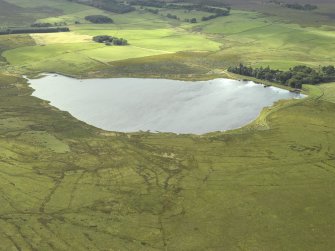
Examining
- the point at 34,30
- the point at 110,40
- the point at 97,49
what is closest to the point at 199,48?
the point at 110,40

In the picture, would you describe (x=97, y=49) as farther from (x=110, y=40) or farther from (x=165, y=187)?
(x=165, y=187)

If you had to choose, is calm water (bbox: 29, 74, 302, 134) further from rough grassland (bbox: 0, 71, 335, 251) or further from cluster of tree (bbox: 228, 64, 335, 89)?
rough grassland (bbox: 0, 71, 335, 251)

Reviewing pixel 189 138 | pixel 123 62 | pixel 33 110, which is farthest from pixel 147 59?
pixel 189 138

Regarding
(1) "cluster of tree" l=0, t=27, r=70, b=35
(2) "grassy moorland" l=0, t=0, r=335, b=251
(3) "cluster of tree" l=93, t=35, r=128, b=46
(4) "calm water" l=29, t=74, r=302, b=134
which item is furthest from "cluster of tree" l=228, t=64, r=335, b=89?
(1) "cluster of tree" l=0, t=27, r=70, b=35

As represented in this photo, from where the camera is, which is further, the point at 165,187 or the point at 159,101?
the point at 159,101

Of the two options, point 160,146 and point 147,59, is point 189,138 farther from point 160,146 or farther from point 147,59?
point 147,59

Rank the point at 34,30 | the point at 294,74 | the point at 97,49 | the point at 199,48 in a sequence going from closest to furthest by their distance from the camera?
the point at 294,74, the point at 97,49, the point at 199,48, the point at 34,30
